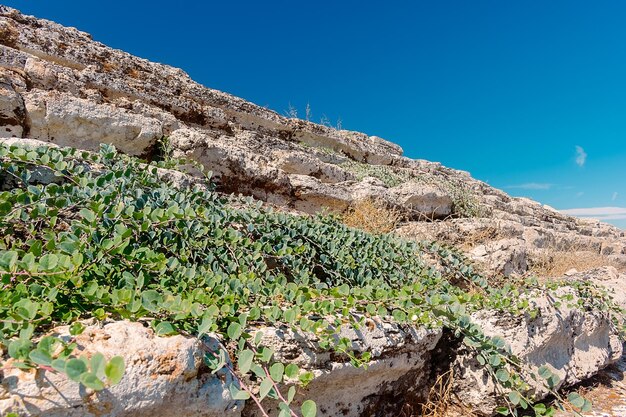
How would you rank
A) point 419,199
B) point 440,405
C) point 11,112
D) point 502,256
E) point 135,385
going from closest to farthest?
point 135,385, point 440,405, point 11,112, point 502,256, point 419,199

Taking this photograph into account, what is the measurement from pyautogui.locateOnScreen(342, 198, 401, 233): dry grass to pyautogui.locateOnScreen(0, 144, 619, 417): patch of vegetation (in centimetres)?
191

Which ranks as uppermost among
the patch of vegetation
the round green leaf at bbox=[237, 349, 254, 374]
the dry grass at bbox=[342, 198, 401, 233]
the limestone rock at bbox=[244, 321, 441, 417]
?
the dry grass at bbox=[342, 198, 401, 233]

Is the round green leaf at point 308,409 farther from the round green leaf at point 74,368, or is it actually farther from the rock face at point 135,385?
the round green leaf at point 74,368

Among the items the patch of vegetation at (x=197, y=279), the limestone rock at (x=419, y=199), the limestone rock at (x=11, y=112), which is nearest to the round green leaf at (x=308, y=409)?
the patch of vegetation at (x=197, y=279)

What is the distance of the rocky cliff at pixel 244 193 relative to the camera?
134 centimetres

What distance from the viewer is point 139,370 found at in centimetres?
125

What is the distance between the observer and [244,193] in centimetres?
592

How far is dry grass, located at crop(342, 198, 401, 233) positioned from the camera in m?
5.96

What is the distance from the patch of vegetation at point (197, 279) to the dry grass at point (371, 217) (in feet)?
6.28

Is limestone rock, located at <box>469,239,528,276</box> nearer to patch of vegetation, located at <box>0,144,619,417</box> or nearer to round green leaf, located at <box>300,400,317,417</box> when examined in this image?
patch of vegetation, located at <box>0,144,619,417</box>

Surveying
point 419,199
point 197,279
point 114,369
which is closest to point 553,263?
point 419,199

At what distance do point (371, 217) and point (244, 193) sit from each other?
7.29ft

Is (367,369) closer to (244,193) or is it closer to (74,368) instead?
(74,368)

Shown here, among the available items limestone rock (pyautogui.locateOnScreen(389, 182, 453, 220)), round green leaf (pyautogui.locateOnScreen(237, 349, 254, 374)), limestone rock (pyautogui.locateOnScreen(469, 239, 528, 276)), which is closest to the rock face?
round green leaf (pyautogui.locateOnScreen(237, 349, 254, 374))
